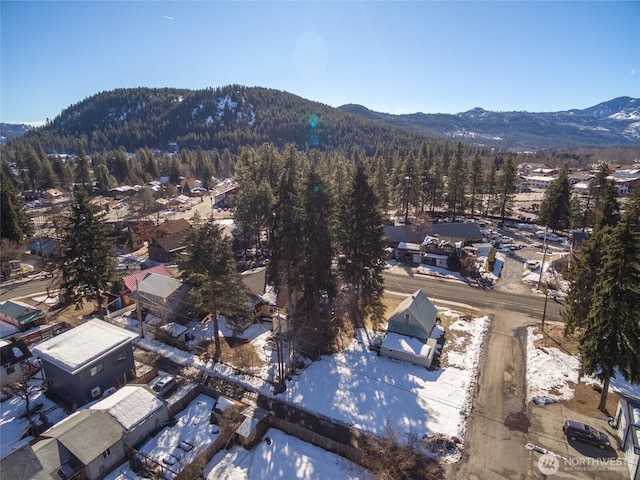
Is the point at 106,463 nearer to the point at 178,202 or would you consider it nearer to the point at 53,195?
the point at 178,202

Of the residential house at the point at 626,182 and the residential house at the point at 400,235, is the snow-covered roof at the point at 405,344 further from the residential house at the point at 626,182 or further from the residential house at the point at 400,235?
the residential house at the point at 626,182

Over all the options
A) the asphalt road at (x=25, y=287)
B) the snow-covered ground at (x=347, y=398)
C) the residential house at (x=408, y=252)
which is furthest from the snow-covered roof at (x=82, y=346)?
the residential house at (x=408, y=252)

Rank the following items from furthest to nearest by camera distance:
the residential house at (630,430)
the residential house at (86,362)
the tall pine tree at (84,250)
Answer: the tall pine tree at (84,250), the residential house at (86,362), the residential house at (630,430)

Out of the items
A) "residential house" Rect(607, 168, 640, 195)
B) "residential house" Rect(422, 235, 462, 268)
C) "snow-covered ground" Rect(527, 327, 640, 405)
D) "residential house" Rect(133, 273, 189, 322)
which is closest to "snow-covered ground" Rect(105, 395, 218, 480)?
"residential house" Rect(133, 273, 189, 322)

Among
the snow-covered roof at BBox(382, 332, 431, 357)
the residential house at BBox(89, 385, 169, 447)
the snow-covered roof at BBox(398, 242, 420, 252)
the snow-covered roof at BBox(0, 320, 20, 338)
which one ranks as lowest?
the snow-covered roof at BBox(0, 320, 20, 338)

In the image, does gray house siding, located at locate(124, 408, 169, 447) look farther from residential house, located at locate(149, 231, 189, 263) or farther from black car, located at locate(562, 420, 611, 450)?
residential house, located at locate(149, 231, 189, 263)

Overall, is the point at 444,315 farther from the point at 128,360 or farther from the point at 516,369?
the point at 128,360

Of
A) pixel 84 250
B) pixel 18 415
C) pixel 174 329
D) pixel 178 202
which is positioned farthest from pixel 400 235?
pixel 178 202
